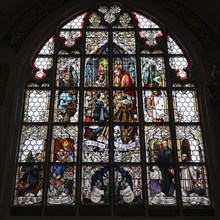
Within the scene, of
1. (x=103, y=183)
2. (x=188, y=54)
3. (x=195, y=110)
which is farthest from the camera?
(x=188, y=54)

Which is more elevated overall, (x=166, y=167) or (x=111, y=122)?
(x=111, y=122)

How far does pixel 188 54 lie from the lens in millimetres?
10727

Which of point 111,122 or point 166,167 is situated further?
point 111,122

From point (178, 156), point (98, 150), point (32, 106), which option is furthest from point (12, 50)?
point (178, 156)

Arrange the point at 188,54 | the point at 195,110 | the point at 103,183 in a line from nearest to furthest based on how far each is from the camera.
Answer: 1. the point at 103,183
2. the point at 195,110
3. the point at 188,54

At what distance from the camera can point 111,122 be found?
32.0 ft

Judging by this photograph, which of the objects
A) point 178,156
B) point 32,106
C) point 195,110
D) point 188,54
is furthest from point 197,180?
point 32,106

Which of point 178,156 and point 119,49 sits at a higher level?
point 119,49

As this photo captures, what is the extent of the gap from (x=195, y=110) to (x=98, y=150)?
90.8 inches

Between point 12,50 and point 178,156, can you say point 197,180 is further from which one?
point 12,50

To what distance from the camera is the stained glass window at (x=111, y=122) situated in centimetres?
902

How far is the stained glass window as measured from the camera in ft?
29.6

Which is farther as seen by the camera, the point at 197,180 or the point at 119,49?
the point at 119,49

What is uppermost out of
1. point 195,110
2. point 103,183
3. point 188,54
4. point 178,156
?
point 188,54
